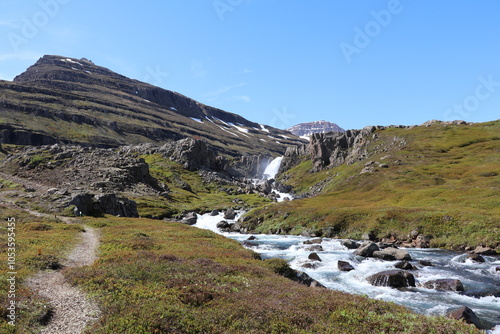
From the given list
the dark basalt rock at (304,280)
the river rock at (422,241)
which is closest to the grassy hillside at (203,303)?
the dark basalt rock at (304,280)

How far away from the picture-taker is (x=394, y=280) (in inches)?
1165

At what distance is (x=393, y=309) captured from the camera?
17.9 m

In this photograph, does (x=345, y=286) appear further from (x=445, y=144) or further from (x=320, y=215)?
(x=445, y=144)

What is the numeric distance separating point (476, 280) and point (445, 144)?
130991 millimetres

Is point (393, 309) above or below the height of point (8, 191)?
above

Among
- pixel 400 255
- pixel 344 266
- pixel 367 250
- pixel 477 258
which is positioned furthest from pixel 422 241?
pixel 344 266

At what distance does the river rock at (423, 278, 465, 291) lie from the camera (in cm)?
2834

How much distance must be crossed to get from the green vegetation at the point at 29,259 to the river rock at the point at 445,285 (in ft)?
105

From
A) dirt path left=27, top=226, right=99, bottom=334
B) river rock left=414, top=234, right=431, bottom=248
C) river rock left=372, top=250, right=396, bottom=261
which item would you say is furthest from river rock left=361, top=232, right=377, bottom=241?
dirt path left=27, top=226, right=99, bottom=334

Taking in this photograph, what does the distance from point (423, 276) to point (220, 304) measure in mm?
26206

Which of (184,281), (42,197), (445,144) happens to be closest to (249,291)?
(184,281)

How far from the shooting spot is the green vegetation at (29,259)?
14.6 meters

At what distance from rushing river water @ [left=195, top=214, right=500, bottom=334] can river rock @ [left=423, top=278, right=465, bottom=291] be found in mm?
770

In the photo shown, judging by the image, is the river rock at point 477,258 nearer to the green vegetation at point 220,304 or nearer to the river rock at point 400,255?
the river rock at point 400,255
